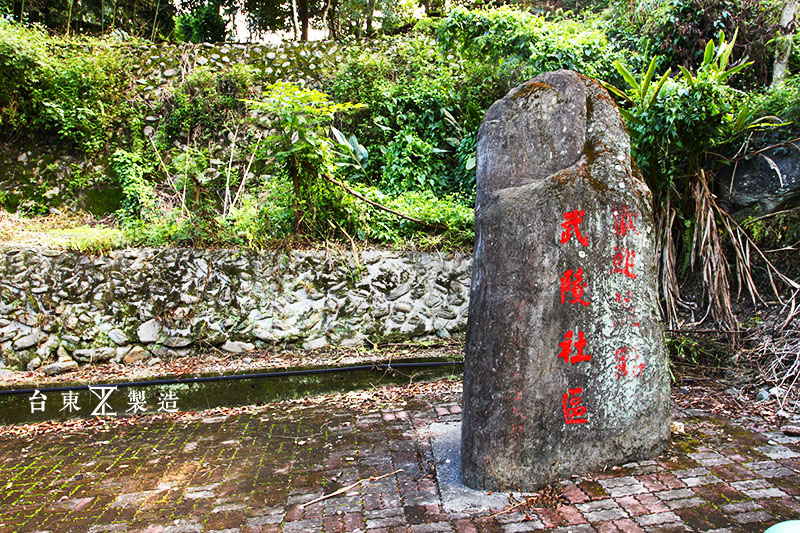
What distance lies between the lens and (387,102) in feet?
24.1

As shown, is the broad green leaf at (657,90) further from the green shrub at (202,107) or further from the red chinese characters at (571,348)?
the green shrub at (202,107)

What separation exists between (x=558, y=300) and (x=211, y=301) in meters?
3.55

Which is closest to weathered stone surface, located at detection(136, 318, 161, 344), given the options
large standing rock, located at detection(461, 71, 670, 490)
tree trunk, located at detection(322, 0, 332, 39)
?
large standing rock, located at detection(461, 71, 670, 490)

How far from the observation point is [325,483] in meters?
2.93

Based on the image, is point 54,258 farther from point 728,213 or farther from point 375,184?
point 728,213

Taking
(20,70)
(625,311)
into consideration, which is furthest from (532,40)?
(20,70)

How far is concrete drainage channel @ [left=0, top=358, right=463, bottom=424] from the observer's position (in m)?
4.17

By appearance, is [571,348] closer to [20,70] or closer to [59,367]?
[59,367]

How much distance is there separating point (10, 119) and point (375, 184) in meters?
5.16

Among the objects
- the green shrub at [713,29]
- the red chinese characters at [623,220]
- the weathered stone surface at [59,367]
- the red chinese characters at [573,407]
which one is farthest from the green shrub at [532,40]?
the weathered stone surface at [59,367]

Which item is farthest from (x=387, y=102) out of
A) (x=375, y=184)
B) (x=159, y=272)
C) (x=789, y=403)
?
(x=789, y=403)

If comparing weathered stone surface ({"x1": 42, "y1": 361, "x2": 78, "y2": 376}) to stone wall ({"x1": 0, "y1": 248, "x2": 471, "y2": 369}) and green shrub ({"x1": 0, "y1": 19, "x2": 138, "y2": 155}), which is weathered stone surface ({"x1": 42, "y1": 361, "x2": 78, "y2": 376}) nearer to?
stone wall ({"x1": 0, "y1": 248, "x2": 471, "y2": 369})

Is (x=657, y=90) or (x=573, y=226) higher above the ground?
(x=657, y=90)

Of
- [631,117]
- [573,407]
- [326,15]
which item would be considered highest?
[326,15]
